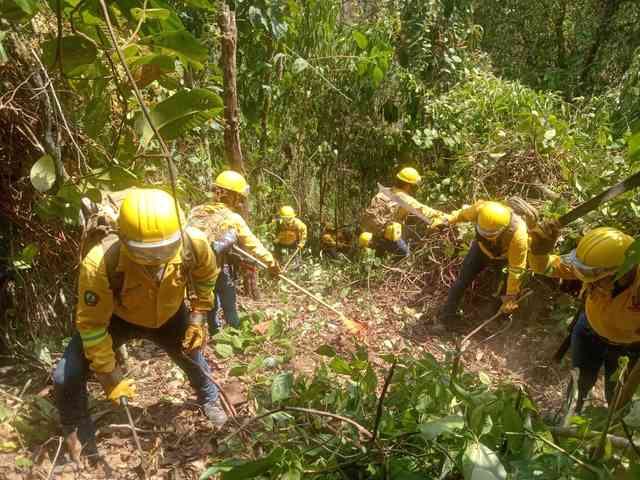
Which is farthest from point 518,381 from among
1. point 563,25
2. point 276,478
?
point 563,25

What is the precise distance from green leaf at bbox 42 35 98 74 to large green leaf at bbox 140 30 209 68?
10.5 inches

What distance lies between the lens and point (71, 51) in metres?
1.40

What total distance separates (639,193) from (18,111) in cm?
443

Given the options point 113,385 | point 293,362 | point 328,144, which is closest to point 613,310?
point 293,362

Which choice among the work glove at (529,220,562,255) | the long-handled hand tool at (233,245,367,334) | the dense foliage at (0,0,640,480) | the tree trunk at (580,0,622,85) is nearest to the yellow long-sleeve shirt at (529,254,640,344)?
the work glove at (529,220,562,255)

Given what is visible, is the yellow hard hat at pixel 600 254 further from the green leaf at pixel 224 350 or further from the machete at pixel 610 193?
the green leaf at pixel 224 350

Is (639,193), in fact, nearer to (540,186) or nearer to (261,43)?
(540,186)

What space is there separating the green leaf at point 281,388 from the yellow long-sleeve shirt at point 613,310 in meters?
1.81

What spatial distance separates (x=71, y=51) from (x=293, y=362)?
2.62m

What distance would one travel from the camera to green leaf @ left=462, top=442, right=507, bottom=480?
1.09 metres

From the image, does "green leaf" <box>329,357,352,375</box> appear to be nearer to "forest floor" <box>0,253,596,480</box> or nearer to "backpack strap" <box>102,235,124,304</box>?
→ "forest floor" <box>0,253,596,480</box>

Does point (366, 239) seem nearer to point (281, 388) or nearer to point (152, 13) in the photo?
point (281, 388)

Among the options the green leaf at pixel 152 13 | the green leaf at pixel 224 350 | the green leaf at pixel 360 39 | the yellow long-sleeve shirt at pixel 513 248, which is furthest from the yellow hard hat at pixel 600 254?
the green leaf at pixel 360 39

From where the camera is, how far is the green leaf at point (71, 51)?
1381 millimetres
